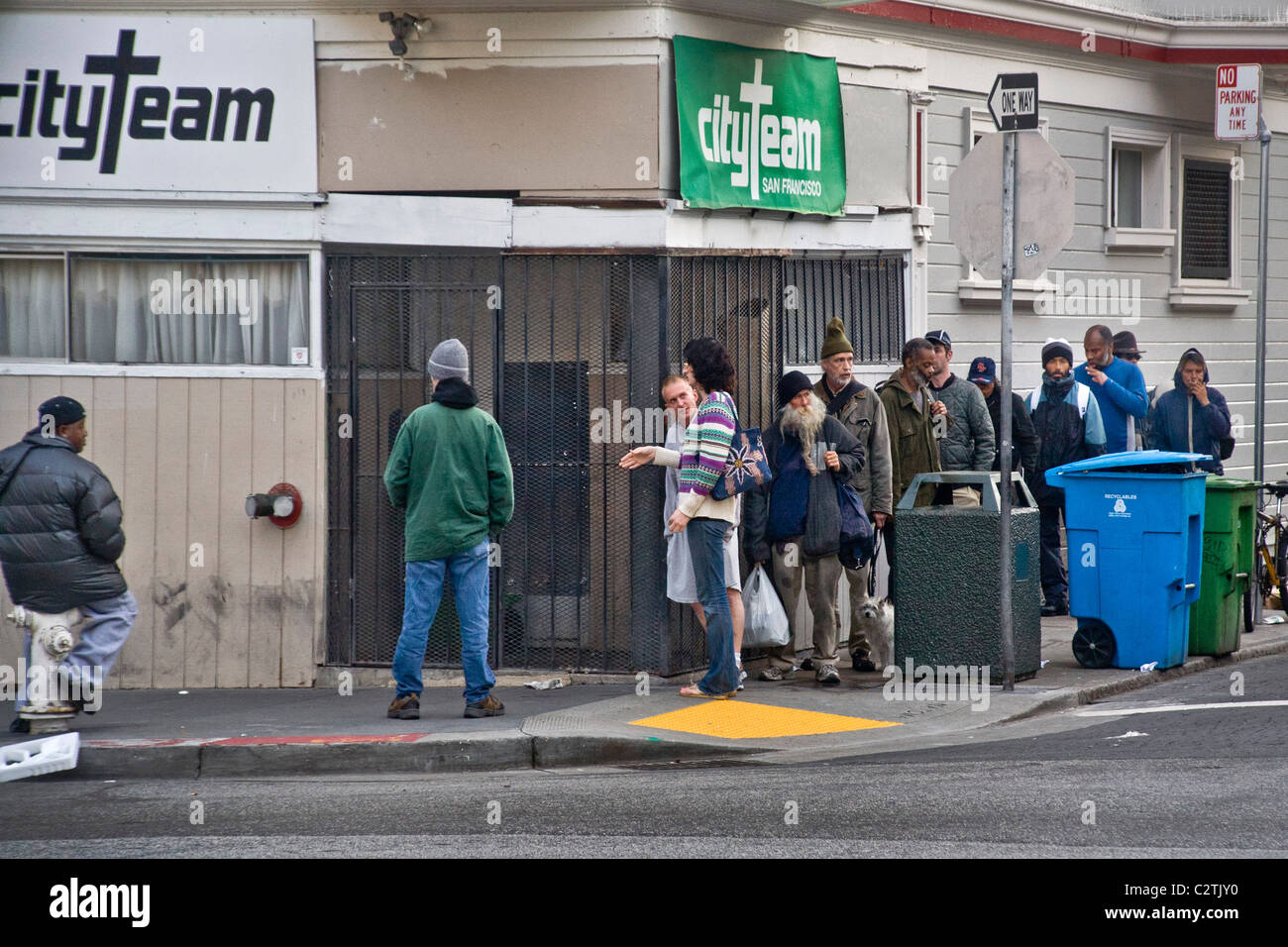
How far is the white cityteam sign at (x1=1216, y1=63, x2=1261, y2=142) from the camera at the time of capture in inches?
504

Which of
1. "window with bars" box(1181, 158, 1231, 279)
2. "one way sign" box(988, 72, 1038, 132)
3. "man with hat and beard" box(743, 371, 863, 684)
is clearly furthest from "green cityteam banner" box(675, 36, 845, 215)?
"window with bars" box(1181, 158, 1231, 279)

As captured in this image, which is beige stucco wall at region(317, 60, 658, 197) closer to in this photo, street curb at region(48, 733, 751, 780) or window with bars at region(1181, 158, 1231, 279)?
street curb at region(48, 733, 751, 780)

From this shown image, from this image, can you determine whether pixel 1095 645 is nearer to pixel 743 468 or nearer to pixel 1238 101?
pixel 743 468

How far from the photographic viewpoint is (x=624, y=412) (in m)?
9.91

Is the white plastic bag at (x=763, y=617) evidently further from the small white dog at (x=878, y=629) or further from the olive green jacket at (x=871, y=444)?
the olive green jacket at (x=871, y=444)

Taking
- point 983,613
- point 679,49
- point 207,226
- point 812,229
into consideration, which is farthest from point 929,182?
point 207,226

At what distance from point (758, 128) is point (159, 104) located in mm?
3924

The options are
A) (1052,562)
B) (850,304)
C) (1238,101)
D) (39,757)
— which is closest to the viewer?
(39,757)

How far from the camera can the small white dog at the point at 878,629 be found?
9969 mm

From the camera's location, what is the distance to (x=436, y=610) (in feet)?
28.9

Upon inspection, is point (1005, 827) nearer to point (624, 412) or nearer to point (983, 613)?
point (983, 613)

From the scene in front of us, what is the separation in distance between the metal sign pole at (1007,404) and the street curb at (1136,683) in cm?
32

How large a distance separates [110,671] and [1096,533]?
21.2ft

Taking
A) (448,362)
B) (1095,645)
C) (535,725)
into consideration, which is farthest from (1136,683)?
(448,362)
